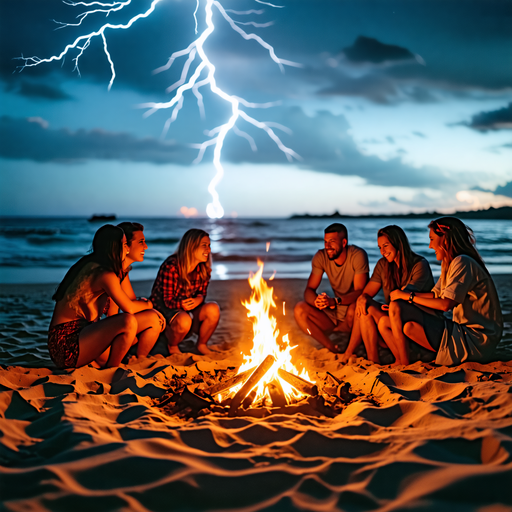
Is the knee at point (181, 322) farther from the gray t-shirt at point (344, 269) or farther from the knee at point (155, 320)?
the gray t-shirt at point (344, 269)

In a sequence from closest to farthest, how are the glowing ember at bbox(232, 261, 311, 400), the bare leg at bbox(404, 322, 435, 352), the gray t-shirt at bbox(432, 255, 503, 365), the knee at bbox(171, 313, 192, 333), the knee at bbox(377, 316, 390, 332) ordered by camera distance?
1. the glowing ember at bbox(232, 261, 311, 400)
2. the gray t-shirt at bbox(432, 255, 503, 365)
3. the bare leg at bbox(404, 322, 435, 352)
4. the knee at bbox(377, 316, 390, 332)
5. the knee at bbox(171, 313, 192, 333)

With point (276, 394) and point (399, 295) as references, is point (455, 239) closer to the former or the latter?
point (399, 295)

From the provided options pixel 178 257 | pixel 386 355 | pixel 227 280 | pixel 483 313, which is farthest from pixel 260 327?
pixel 227 280

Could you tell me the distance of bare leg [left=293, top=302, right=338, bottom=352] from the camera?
5.21 meters

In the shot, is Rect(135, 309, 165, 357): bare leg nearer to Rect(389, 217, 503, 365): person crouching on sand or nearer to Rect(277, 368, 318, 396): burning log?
Rect(277, 368, 318, 396): burning log

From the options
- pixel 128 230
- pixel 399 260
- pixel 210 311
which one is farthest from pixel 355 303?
pixel 128 230

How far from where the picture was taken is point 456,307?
4.13 m

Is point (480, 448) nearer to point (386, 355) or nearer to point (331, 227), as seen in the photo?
point (386, 355)

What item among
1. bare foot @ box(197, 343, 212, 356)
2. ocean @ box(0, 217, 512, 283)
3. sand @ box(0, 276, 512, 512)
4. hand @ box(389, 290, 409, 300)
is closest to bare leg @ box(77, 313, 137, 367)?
sand @ box(0, 276, 512, 512)

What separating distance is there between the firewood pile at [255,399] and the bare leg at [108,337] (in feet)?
2.19

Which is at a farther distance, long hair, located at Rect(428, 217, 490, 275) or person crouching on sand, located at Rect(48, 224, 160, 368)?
long hair, located at Rect(428, 217, 490, 275)

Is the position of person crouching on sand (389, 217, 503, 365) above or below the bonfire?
above

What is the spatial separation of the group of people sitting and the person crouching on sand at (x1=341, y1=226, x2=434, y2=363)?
0.03 ft

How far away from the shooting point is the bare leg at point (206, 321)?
16.5 ft
